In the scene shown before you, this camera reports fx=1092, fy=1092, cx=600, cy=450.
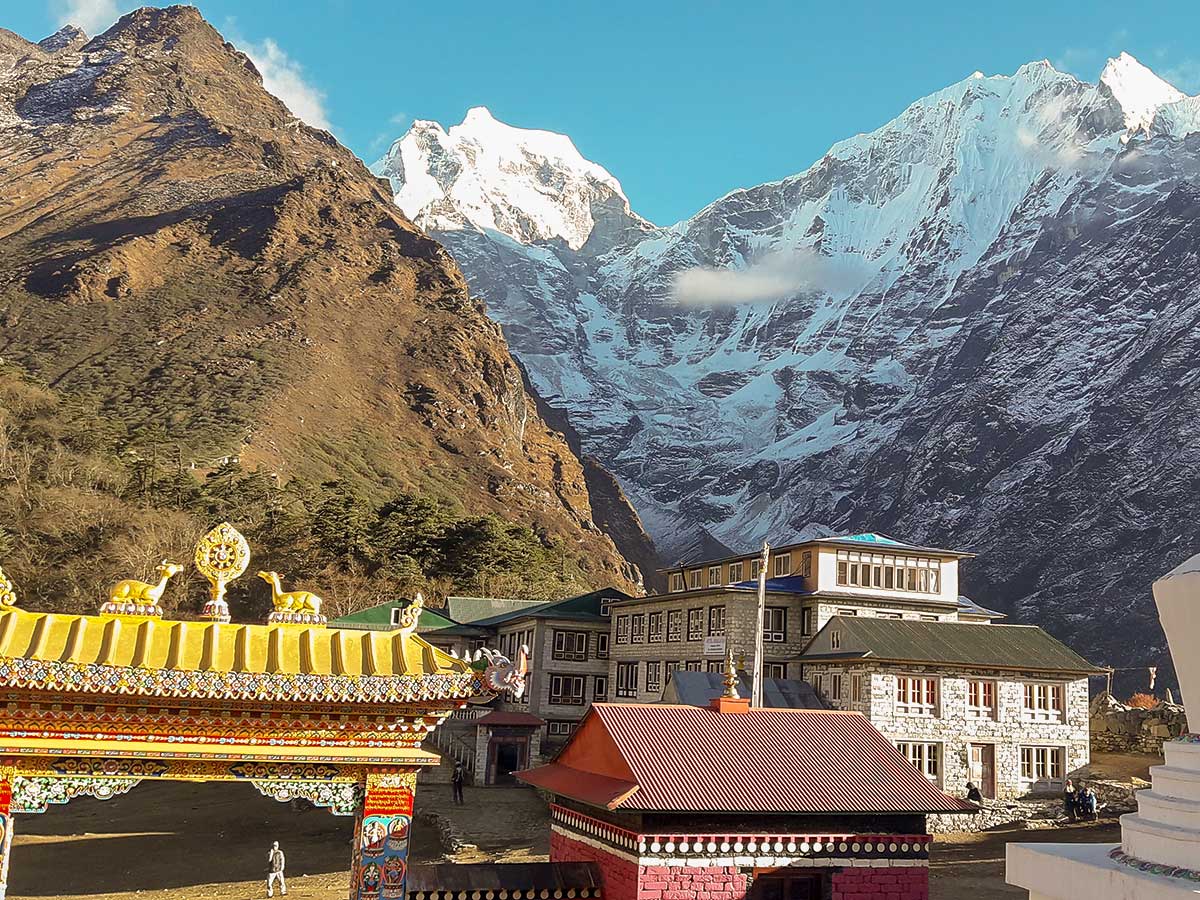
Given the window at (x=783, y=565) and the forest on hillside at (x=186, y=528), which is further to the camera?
the forest on hillside at (x=186, y=528)

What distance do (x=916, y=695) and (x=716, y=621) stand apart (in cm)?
889

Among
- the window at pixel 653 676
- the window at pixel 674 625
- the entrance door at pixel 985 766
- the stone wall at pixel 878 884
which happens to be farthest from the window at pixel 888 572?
the stone wall at pixel 878 884

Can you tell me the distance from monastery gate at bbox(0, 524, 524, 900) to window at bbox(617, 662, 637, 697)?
38.2 m

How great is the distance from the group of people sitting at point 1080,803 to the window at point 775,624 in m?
11.4

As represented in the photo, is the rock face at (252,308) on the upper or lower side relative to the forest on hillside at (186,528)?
upper

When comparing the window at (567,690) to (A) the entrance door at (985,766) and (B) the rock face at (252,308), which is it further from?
(B) the rock face at (252,308)

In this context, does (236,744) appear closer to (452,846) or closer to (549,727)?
(452,846)

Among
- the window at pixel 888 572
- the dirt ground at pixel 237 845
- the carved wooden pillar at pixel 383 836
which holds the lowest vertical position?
the dirt ground at pixel 237 845

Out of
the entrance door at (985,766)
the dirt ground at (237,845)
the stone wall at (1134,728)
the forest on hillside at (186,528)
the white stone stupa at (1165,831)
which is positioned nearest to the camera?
the white stone stupa at (1165,831)

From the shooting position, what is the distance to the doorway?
122 ft

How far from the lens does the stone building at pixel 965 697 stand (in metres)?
36.2

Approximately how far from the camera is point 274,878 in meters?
25.8

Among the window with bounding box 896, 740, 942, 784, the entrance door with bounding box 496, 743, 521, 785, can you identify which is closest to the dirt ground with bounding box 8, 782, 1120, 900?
the window with bounding box 896, 740, 942, 784

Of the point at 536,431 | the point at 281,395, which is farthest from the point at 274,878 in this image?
the point at 536,431
